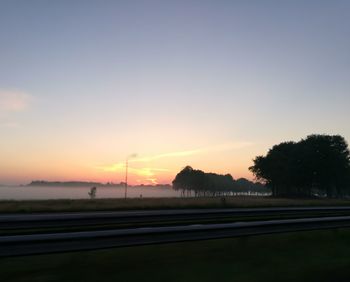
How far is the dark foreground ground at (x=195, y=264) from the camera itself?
292 inches

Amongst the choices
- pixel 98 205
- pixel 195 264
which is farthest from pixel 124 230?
pixel 98 205

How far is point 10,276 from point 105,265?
1.62 meters

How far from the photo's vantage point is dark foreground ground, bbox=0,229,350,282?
741cm

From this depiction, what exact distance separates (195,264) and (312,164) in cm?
8805

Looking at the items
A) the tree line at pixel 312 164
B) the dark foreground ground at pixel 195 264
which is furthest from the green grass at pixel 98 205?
the tree line at pixel 312 164

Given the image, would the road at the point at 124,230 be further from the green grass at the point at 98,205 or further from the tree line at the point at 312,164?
the tree line at the point at 312,164

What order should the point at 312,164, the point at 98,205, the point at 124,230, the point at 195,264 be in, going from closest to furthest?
the point at 124,230
the point at 195,264
the point at 98,205
the point at 312,164

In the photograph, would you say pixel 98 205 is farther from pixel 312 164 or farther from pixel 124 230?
pixel 312 164

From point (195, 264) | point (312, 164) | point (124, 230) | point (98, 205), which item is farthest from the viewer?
point (312, 164)

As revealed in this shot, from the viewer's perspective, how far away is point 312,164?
92.2m

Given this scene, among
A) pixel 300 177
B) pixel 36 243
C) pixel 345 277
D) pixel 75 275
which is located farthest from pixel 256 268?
pixel 300 177

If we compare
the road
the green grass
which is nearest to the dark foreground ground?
the road

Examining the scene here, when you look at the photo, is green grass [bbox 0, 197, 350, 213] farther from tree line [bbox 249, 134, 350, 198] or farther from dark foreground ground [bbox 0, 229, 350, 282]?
tree line [bbox 249, 134, 350, 198]

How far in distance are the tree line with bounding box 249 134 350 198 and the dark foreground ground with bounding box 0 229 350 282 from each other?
3358 inches
